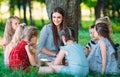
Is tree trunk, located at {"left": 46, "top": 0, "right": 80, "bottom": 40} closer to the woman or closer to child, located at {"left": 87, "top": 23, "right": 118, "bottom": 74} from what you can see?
the woman

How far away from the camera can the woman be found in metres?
9.33

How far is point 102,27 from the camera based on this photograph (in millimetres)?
8758

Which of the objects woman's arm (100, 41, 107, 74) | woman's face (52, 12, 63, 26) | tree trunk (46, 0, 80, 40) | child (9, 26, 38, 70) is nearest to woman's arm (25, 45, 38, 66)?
child (9, 26, 38, 70)

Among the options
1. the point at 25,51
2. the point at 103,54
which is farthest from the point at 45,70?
the point at 103,54

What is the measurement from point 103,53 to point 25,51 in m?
1.61

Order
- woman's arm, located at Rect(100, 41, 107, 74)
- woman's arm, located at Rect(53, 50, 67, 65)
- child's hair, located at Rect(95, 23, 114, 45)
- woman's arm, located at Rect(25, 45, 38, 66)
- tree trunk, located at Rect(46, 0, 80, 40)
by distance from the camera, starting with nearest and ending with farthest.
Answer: woman's arm, located at Rect(53, 50, 67, 65) < woman's arm, located at Rect(25, 45, 38, 66) < woman's arm, located at Rect(100, 41, 107, 74) < child's hair, located at Rect(95, 23, 114, 45) < tree trunk, located at Rect(46, 0, 80, 40)

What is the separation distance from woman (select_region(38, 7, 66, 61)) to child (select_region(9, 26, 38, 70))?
0.82 metres

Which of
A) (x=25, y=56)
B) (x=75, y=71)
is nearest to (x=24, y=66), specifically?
(x=25, y=56)

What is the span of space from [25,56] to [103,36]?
169cm

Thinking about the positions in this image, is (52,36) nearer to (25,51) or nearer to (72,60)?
(25,51)

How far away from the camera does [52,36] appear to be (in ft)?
31.6

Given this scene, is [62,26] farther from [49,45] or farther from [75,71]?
[75,71]

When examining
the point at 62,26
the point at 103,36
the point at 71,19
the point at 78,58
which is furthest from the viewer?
the point at 71,19

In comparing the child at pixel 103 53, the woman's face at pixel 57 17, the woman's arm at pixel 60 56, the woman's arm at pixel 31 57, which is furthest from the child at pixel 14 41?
the child at pixel 103 53
